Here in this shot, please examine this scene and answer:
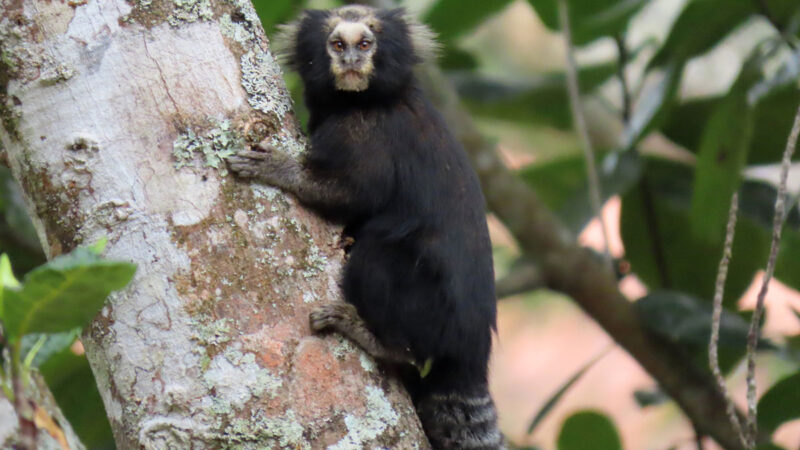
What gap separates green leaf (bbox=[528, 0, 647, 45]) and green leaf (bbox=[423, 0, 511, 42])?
170 mm

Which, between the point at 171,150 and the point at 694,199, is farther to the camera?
the point at 694,199

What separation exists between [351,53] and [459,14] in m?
0.90

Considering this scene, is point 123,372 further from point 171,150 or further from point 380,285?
point 380,285

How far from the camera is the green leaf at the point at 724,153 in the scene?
3.16m

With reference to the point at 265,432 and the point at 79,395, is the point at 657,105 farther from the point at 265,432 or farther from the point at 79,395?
the point at 79,395

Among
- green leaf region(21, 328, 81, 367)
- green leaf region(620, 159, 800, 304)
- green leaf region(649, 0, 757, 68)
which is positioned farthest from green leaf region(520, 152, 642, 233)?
green leaf region(21, 328, 81, 367)

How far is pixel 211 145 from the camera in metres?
2.11

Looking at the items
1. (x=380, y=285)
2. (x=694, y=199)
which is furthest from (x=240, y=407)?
(x=694, y=199)

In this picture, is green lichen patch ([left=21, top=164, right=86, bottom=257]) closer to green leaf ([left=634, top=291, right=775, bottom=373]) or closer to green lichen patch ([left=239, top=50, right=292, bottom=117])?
green lichen patch ([left=239, top=50, right=292, bottom=117])

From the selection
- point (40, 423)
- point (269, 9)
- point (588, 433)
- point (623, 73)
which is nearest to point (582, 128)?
point (623, 73)

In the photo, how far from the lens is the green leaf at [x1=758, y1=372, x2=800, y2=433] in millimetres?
3004

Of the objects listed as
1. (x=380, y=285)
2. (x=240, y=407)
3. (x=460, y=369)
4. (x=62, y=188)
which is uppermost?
(x=62, y=188)

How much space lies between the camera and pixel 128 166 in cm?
201

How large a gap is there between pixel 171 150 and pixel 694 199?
1.95 metres
